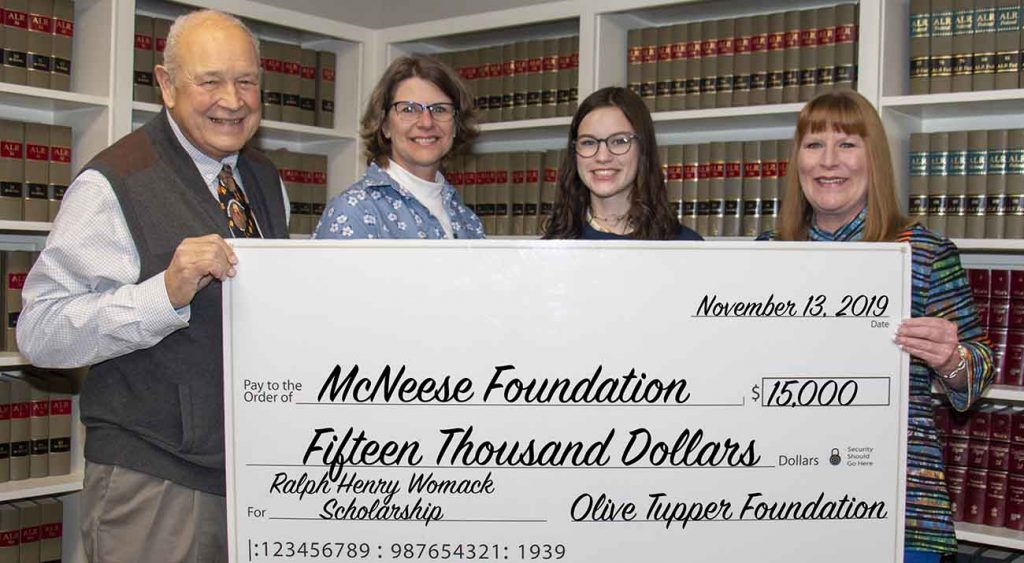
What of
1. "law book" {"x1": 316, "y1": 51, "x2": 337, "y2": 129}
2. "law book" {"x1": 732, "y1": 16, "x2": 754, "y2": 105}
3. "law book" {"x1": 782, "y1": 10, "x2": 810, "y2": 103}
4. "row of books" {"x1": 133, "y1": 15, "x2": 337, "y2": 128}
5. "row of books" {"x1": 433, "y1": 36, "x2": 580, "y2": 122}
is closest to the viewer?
"law book" {"x1": 782, "y1": 10, "x2": 810, "y2": 103}

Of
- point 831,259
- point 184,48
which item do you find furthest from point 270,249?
point 831,259

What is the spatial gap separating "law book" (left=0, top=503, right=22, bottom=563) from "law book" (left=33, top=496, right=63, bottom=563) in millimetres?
79

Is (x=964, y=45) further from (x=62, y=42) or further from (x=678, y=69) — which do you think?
(x=62, y=42)

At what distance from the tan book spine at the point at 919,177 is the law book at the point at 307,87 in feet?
7.95

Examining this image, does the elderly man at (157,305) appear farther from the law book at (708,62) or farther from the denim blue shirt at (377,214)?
the law book at (708,62)

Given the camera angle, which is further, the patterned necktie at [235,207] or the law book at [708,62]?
the law book at [708,62]

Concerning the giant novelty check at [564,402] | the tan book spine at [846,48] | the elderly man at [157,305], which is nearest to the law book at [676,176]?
the tan book spine at [846,48]

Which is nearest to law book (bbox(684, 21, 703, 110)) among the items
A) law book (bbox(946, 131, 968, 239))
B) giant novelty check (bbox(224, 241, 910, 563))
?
law book (bbox(946, 131, 968, 239))

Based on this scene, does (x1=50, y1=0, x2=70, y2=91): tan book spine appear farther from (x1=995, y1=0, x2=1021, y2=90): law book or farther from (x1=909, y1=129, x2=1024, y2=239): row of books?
(x1=995, y1=0, x2=1021, y2=90): law book

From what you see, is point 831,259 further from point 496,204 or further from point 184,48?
point 496,204

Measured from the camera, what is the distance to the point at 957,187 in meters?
3.23

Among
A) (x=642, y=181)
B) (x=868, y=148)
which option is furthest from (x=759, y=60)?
(x=868, y=148)

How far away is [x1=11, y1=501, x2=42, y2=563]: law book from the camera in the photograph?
352cm

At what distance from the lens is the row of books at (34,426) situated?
11.2 feet
